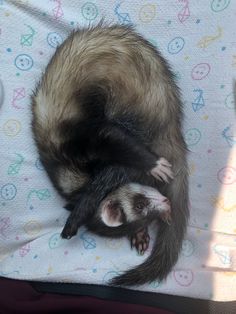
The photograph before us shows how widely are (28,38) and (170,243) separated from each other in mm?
818

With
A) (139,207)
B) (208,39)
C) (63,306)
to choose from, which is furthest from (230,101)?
(63,306)

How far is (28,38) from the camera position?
168 cm

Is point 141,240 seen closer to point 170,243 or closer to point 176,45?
point 170,243

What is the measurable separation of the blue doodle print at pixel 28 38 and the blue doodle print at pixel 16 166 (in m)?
0.37

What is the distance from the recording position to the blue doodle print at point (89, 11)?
65.6 inches

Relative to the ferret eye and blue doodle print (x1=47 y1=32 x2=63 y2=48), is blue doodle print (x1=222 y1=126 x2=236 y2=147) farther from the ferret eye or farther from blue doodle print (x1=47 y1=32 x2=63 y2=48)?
blue doodle print (x1=47 y1=32 x2=63 y2=48)

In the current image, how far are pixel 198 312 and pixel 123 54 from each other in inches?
32.8

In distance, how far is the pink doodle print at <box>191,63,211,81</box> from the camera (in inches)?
64.1

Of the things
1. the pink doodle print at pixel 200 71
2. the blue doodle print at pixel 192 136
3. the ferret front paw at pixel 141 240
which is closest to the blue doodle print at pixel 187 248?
the ferret front paw at pixel 141 240

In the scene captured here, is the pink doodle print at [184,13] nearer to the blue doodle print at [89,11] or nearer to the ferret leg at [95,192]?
the blue doodle print at [89,11]

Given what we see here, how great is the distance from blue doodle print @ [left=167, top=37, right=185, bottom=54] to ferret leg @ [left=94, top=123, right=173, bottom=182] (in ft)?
1.04

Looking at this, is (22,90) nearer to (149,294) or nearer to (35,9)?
(35,9)

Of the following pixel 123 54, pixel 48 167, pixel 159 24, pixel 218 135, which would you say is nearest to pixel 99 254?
pixel 48 167

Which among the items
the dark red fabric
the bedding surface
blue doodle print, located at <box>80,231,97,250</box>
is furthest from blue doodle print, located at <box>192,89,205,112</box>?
the dark red fabric
